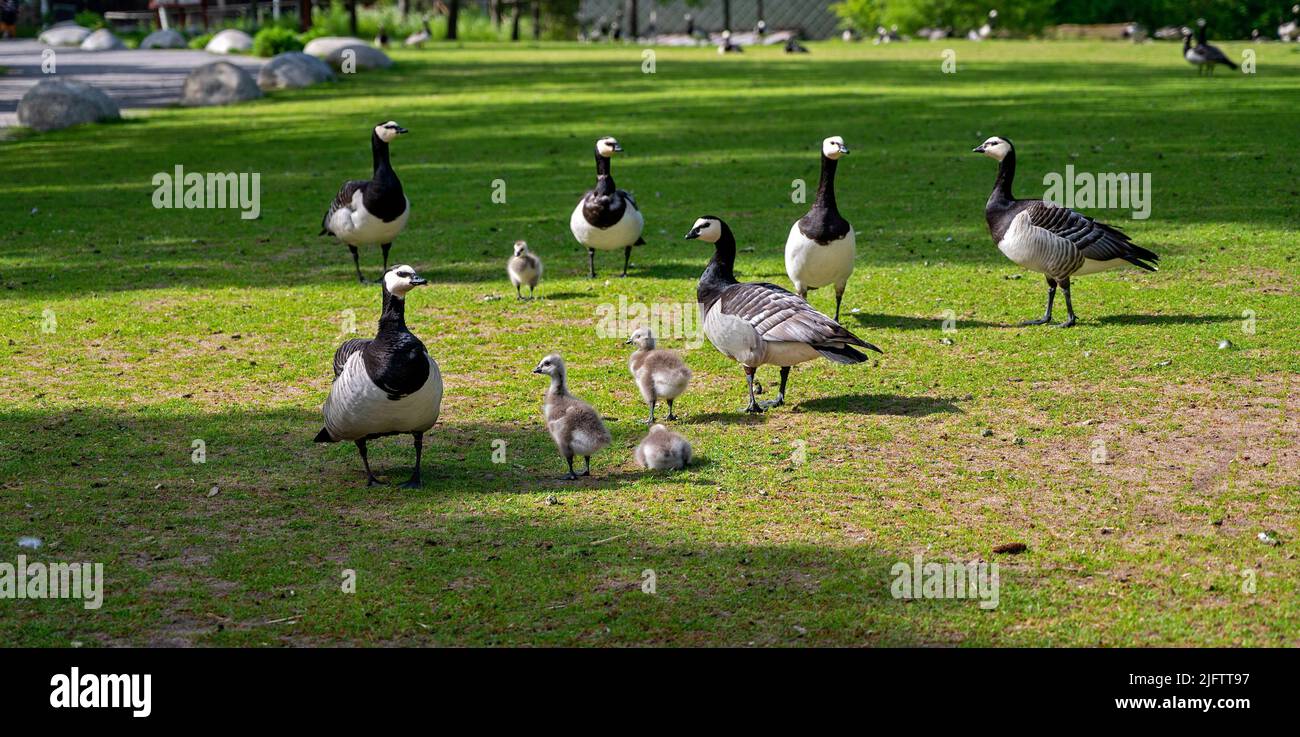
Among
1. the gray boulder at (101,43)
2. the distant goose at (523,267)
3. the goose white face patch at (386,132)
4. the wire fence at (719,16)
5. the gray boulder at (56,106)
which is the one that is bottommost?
the distant goose at (523,267)

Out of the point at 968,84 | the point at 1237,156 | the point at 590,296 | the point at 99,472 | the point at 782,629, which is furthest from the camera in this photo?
the point at 968,84

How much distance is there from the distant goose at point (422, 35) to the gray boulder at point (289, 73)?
29.3m

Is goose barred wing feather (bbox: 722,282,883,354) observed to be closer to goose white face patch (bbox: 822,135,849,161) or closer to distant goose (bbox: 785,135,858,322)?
distant goose (bbox: 785,135,858,322)

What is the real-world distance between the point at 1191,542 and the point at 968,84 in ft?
114

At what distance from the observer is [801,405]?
1127 cm

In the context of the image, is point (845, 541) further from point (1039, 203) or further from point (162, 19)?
point (162, 19)

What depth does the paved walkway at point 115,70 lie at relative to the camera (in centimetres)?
4034

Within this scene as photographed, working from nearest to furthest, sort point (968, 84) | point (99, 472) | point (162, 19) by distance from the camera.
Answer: point (99, 472) < point (968, 84) < point (162, 19)

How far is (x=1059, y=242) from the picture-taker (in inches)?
504

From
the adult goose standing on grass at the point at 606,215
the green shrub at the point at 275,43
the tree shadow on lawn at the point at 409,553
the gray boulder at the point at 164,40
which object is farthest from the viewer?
the gray boulder at the point at 164,40

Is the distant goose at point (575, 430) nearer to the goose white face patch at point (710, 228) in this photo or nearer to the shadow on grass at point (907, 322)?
the goose white face patch at point (710, 228)

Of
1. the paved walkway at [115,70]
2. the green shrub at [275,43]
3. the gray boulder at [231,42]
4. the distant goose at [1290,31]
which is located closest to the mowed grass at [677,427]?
the paved walkway at [115,70]

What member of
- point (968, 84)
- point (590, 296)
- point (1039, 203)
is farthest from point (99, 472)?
point (968, 84)

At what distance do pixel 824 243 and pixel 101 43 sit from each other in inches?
2462
